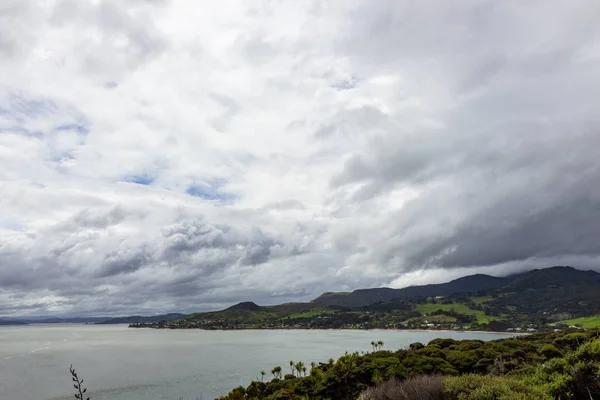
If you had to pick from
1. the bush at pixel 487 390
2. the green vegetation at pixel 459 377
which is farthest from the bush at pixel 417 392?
the bush at pixel 487 390

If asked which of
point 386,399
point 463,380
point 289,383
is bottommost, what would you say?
point 289,383

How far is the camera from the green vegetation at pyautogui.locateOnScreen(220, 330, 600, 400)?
17.6 meters

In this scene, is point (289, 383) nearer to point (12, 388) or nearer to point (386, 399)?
point (386, 399)

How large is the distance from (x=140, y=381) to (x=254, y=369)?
2804 centimetres

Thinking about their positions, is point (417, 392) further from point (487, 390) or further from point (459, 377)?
point (487, 390)

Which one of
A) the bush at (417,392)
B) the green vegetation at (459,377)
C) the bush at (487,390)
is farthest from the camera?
the bush at (417,392)

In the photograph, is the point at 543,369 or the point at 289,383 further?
the point at 289,383

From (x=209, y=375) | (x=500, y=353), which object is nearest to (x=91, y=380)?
(x=209, y=375)

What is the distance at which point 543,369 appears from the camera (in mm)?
22250

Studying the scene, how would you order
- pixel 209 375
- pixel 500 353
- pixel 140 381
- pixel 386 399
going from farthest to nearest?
pixel 209 375 < pixel 140 381 < pixel 500 353 < pixel 386 399

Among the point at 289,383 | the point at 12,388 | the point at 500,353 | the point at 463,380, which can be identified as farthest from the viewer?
the point at 12,388

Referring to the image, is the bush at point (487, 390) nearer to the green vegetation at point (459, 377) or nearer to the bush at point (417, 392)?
the green vegetation at point (459, 377)

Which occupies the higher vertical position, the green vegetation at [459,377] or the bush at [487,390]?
the bush at [487,390]

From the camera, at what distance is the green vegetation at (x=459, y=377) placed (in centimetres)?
1758
